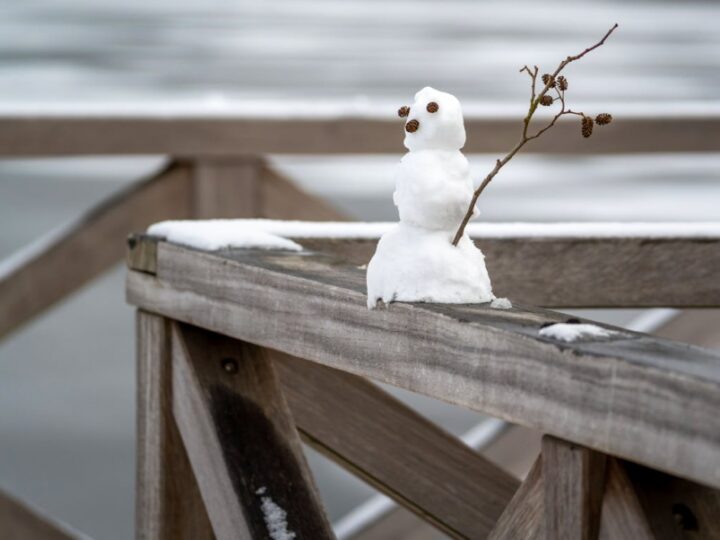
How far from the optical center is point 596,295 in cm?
126

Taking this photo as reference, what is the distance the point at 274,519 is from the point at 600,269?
1.39 ft

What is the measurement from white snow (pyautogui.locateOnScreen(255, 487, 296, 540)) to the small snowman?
0.26 m

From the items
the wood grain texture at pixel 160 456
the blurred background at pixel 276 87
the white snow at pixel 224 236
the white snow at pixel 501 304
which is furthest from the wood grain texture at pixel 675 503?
the blurred background at pixel 276 87

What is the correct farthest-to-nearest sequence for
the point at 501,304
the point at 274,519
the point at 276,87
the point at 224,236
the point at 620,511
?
the point at 276,87, the point at 224,236, the point at 274,519, the point at 501,304, the point at 620,511

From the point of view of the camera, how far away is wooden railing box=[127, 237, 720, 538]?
67 centimetres

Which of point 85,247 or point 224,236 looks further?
point 85,247

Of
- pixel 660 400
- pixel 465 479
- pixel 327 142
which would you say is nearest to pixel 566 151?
pixel 327 142

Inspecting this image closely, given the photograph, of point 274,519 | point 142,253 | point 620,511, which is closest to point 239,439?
point 274,519

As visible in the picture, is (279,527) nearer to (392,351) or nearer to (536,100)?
(392,351)

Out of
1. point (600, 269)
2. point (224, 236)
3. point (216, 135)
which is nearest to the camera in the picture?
point (224, 236)

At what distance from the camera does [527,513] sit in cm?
78

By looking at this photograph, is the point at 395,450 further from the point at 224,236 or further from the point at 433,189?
the point at 433,189

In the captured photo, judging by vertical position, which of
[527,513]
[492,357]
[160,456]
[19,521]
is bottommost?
[19,521]

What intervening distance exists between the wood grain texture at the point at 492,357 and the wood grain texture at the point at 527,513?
0.06 m
